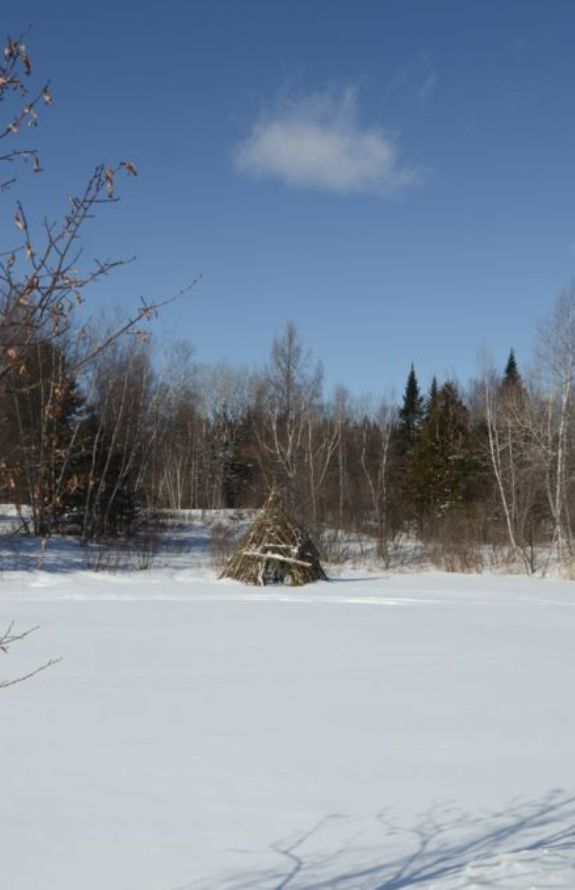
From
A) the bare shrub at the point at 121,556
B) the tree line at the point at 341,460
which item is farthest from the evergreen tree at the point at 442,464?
the bare shrub at the point at 121,556

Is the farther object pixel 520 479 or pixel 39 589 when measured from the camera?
pixel 520 479

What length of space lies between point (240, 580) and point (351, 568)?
594cm

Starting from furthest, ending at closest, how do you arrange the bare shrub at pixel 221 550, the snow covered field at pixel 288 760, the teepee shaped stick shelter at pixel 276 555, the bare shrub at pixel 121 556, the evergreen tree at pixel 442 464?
1. the evergreen tree at pixel 442 464
2. the bare shrub at pixel 221 550
3. the bare shrub at pixel 121 556
4. the teepee shaped stick shelter at pixel 276 555
5. the snow covered field at pixel 288 760

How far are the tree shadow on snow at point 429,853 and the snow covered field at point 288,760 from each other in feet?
0.04

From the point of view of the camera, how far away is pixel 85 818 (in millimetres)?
3688

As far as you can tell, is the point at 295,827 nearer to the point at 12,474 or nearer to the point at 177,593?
the point at 12,474

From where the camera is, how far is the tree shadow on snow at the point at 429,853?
271 cm

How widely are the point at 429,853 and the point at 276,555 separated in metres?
10.9

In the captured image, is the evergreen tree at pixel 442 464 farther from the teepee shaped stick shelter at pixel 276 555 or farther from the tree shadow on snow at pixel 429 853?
the tree shadow on snow at pixel 429 853

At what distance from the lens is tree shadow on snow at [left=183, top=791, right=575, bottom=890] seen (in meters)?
2.71

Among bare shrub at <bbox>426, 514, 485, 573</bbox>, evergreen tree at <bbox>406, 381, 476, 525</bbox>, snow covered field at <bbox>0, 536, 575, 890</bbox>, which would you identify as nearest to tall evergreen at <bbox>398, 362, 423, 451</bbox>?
evergreen tree at <bbox>406, 381, 476, 525</bbox>

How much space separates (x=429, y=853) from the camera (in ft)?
10.9

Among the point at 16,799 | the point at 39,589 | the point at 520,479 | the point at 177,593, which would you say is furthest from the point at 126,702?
the point at 520,479

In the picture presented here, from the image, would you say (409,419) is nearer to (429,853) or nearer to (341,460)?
(341,460)
